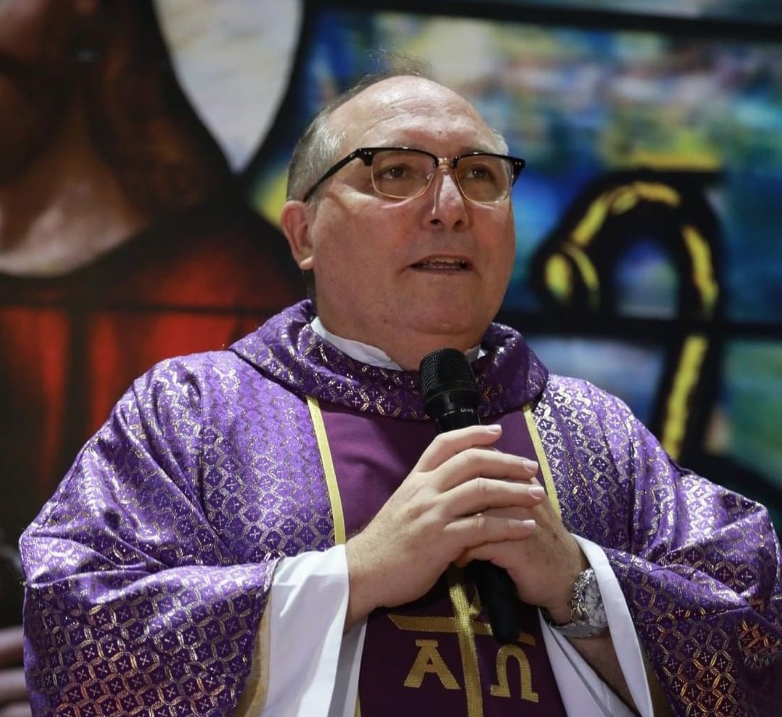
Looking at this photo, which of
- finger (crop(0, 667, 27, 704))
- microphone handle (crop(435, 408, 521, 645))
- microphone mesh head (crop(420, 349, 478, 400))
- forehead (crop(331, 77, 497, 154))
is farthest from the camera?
finger (crop(0, 667, 27, 704))

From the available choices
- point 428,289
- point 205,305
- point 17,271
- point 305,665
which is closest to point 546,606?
point 305,665

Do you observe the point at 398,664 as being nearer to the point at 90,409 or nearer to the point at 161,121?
the point at 90,409

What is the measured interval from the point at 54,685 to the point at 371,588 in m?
0.57

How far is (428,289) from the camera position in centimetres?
256

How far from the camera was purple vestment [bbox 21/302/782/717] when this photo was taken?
2102mm

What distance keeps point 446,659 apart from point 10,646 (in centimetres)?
135

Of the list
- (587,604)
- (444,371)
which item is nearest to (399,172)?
(444,371)

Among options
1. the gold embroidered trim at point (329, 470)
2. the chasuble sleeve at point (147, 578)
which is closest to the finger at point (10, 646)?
the chasuble sleeve at point (147, 578)

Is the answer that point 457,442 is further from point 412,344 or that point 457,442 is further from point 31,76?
point 31,76

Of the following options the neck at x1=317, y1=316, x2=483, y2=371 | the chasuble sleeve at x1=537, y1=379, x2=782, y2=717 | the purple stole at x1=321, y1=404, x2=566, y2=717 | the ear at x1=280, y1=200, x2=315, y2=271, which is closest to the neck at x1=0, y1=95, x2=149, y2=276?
the ear at x1=280, y1=200, x2=315, y2=271

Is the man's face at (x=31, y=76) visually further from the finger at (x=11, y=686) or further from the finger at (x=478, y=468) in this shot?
the finger at (x=478, y=468)

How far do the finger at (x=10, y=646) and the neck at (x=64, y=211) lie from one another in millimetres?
923

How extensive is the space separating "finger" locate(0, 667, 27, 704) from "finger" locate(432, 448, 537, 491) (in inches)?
59.6

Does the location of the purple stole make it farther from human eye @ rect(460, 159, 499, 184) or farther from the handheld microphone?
human eye @ rect(460, 159, 499, 184)
